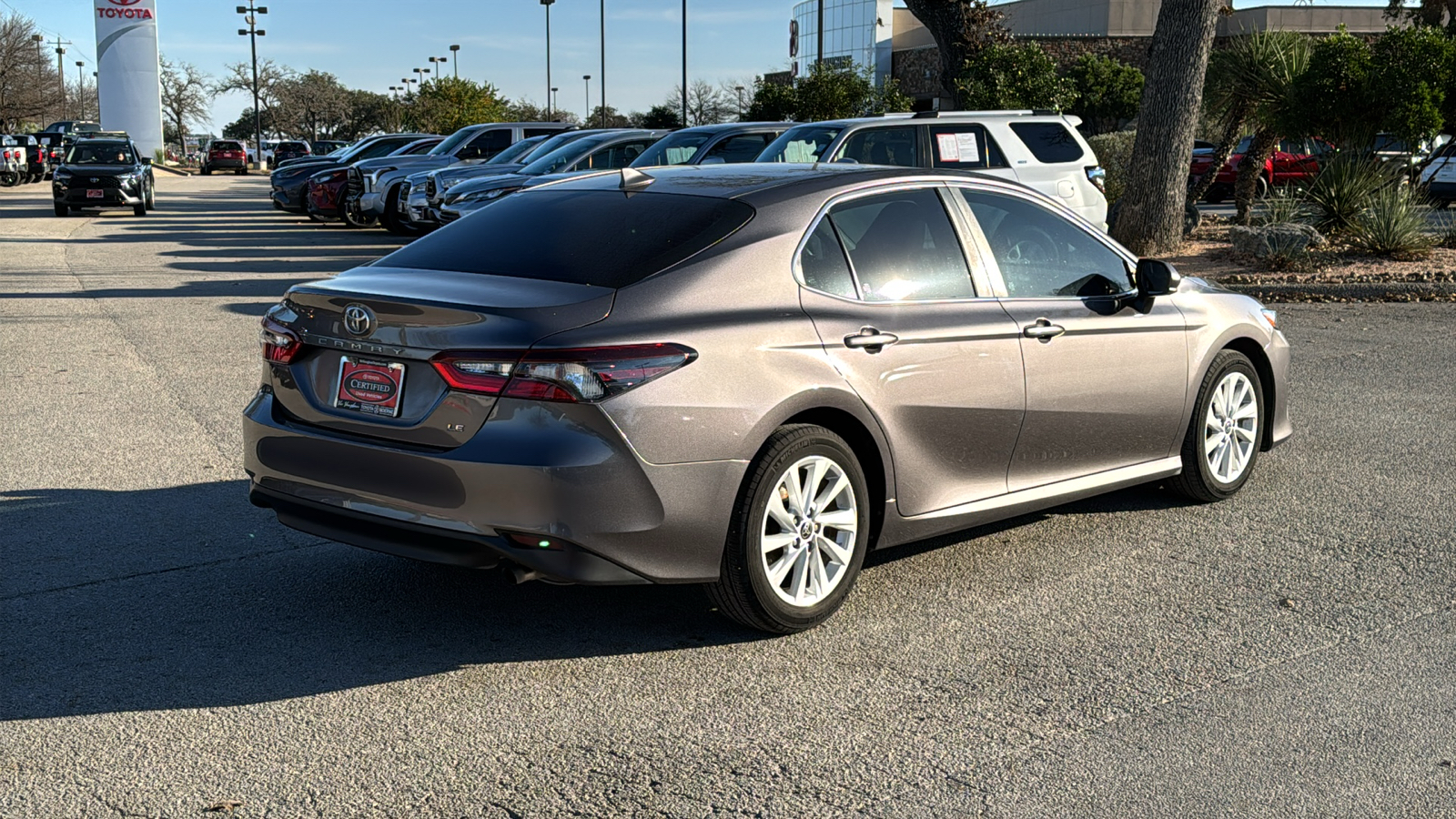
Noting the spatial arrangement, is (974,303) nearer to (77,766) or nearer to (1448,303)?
(77,766)

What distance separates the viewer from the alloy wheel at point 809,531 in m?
4.66

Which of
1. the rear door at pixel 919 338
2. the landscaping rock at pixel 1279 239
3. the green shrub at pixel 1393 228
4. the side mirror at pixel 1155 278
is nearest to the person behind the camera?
the rear door at pixel 919 338

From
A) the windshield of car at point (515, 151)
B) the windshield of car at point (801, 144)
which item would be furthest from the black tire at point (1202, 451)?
the windshield of car at point (515, 151)

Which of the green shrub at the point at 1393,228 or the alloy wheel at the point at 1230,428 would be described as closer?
the alloy wheel at the point at 1230,428

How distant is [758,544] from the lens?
4.57 meters

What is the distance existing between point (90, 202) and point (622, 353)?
29.2 metres

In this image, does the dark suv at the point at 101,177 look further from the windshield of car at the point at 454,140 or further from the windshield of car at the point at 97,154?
the windshield of car at the point at 454,140

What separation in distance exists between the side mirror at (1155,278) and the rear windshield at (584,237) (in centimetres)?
203

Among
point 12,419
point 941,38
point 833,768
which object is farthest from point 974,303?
point 941,38

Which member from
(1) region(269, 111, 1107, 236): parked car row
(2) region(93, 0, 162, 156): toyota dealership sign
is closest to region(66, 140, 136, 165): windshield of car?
(1) region(269, 111, 1107, 236): parked car row

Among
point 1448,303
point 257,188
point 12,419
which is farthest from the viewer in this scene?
point 257,188

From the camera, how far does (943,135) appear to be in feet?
42.9

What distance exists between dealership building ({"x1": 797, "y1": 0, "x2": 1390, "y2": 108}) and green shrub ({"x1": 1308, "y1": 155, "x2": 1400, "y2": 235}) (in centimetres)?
2804

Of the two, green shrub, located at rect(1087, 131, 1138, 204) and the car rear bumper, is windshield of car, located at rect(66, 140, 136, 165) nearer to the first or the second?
green shrub, located at rect(1087, 131, 1138, 204)
